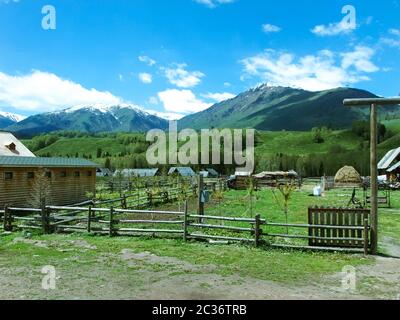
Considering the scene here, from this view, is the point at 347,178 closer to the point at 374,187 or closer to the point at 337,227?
the point at 374,187

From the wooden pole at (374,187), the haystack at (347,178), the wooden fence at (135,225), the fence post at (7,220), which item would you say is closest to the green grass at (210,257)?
the wooden fence at (135,225)

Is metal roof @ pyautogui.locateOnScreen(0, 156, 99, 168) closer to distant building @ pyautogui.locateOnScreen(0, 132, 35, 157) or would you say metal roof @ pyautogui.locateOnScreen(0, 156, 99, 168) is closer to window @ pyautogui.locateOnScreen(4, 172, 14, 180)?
window @ pyautogui.locateOnScreen(4, 172, 14, 180)

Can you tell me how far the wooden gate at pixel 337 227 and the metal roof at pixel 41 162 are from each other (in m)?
23.8

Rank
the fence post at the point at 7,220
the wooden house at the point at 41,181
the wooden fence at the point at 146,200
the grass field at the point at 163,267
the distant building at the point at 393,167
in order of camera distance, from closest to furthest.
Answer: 1. the grass field at the point at 163,267
2. the fence post at the point at 7,220
3. the wooden fence at the point at 146,200
4. the wooden house at the point at 41,181
5. the distant building at the point at 393,167

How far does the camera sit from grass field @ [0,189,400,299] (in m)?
9.26

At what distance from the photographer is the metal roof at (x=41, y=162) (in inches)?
1176

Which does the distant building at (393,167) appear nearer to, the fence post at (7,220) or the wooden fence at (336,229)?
the wooden fence at (336,229)

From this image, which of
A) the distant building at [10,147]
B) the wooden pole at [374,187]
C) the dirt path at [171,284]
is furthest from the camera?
the distant building at [10,147]

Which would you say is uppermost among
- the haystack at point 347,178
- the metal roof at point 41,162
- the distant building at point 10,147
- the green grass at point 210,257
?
the distant building at point 10,147

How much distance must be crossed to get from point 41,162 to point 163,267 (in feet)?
80.5

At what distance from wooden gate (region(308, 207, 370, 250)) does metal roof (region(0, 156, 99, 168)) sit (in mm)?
23766

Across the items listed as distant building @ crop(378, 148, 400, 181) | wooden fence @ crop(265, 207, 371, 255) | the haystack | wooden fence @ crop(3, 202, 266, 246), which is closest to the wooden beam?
wooden fence @ crop(265, 207, 371, 255)
